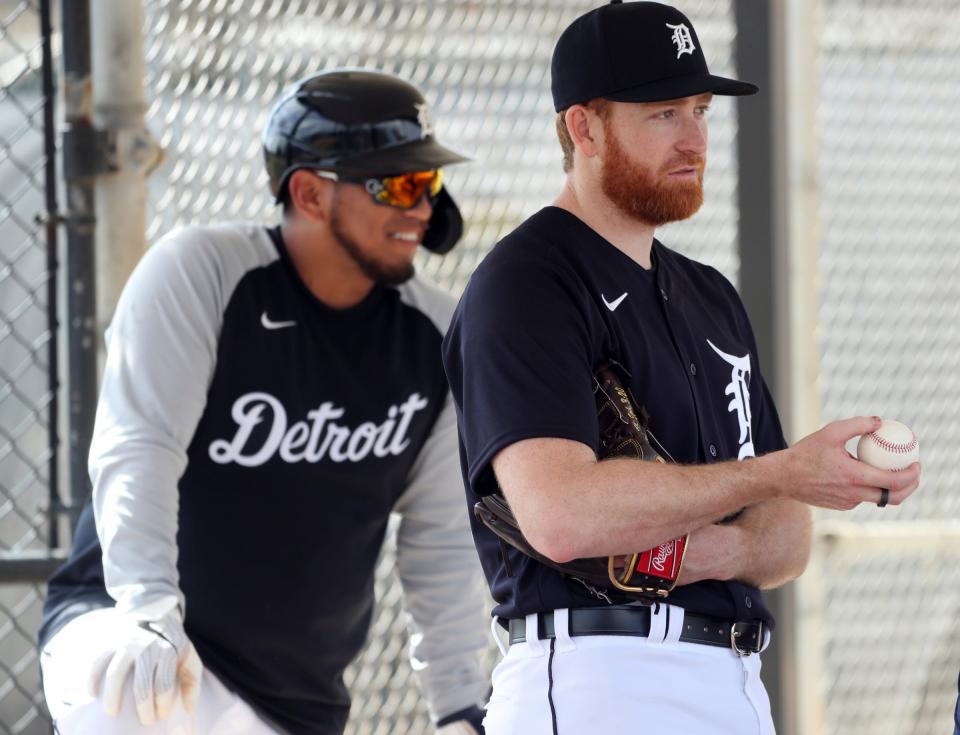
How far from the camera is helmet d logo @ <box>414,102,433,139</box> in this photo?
10.2 feet

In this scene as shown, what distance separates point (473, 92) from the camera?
3.57 m

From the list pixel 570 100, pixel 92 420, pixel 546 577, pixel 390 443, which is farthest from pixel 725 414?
pixel 92 420

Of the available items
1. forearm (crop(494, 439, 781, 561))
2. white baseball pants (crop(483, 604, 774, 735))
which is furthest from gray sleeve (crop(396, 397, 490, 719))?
forearm (crop(494, 439, 781, 561))

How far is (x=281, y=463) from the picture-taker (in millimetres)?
2889

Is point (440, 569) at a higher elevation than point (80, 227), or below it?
below

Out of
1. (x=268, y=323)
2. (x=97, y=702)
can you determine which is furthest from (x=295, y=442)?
(x=97, y=702)

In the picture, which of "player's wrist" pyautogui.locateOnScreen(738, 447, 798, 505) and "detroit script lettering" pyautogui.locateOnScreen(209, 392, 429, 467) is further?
"detroit script lettering" pyautogui.locateOnScreen(209, 392, 429, 467)

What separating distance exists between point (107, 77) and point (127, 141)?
0.50ft

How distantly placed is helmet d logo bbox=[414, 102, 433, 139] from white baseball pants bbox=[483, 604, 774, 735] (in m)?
1.36

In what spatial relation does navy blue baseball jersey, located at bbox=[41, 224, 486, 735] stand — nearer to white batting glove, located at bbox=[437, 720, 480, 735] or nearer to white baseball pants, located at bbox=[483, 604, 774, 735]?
white batting glove, located at bbox=[437, 720, 480, 735]

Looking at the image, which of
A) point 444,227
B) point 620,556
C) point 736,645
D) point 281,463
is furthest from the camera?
point 444,227

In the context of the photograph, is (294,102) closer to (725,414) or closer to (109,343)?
(109,343)

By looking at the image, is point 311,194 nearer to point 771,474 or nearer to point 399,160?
point 399,160

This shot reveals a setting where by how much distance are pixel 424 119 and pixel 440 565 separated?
3.35ft
